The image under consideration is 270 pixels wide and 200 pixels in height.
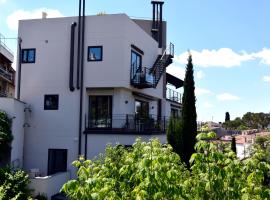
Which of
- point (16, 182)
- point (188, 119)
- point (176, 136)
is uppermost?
point (188, 119)

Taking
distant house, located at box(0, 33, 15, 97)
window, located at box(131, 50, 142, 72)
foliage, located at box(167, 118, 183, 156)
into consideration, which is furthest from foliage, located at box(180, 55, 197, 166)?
distant house, located at box(0, 33, 15, 97)

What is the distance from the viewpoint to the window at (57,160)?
873 inches

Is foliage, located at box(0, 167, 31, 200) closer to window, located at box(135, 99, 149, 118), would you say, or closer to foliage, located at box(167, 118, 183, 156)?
foliage, located at box(167, 118, 183, 156)

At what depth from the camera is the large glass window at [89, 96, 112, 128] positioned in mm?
22281

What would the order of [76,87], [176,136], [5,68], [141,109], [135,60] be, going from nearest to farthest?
[176,136]
[76,87]
[135,60]
[141,109]
[5,68]

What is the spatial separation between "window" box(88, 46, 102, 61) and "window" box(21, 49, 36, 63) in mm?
3451

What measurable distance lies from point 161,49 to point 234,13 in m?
13.0

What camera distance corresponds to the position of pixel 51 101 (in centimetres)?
2272

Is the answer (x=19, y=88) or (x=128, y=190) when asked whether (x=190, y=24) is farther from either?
(x=128, y=190)

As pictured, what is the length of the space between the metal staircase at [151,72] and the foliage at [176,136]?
413cm

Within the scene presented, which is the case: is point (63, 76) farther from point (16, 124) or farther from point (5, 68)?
point (5, 68)

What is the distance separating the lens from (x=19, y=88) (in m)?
23.2

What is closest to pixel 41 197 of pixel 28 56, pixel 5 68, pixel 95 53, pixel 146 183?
pixel 95 53

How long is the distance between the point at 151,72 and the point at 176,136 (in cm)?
730
